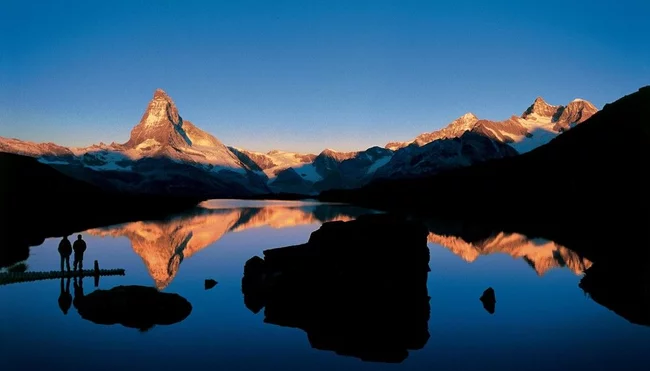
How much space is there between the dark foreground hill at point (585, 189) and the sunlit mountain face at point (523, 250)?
4.80 metres

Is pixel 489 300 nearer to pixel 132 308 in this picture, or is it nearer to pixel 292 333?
pixel 292 333

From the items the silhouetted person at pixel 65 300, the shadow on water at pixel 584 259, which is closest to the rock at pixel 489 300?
the shadow on water at pixel 584 259

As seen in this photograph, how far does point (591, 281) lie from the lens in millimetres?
44062

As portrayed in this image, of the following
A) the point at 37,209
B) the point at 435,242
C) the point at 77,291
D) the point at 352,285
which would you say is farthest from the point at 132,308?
the point at 37,209

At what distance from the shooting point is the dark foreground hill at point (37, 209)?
81.1 metres

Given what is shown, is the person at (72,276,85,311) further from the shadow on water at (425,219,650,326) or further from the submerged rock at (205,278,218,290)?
the shadow on water at (425,219,650,326)

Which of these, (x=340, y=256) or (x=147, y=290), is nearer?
(x=147, y=290)

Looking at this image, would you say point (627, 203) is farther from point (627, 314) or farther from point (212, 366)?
point (212, 366)

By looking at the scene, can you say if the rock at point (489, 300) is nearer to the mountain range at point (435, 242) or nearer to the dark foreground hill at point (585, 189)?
the mountain range at point (435, 242)

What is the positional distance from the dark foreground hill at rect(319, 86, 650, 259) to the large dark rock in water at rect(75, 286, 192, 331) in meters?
55.9

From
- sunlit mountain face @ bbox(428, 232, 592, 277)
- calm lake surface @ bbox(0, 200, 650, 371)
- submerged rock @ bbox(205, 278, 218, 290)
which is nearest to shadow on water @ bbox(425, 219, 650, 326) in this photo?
sunlit mountain face @ bbox(428, 232, 592, 277)

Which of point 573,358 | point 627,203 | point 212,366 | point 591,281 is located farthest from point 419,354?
point 627,203

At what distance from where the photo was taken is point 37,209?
139125 millimetres

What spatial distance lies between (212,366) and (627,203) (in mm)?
125630
